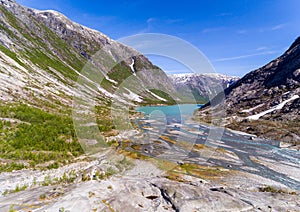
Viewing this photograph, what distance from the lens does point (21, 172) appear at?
21.5 metres

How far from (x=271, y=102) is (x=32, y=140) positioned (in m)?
99.2

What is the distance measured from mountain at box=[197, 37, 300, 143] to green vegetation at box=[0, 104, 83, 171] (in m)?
54.7

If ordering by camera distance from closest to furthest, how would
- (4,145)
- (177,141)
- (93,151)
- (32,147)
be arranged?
(4,145), (32,147), (93,151), (177,141)

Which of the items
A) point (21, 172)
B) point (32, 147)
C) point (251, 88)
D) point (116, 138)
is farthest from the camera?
point (251, 88)

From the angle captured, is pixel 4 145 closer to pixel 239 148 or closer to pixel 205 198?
pixel 205 198

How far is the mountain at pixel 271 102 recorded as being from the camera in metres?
64.1

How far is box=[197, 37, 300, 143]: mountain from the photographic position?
210 feet

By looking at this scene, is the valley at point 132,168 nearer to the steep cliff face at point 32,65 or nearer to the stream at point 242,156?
the stream at point 242,156

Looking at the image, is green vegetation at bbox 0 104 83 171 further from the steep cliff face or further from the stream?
the stream

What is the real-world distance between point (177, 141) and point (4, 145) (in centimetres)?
3631

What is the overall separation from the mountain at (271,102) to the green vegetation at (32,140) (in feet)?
179

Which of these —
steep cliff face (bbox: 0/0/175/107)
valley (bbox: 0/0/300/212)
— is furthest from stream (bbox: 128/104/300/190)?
steep cliff face (bbox: 0/0/175/107)

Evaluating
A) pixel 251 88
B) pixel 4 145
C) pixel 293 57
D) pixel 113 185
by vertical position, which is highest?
pixel 293 57

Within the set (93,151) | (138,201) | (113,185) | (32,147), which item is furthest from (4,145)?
(138,201)
